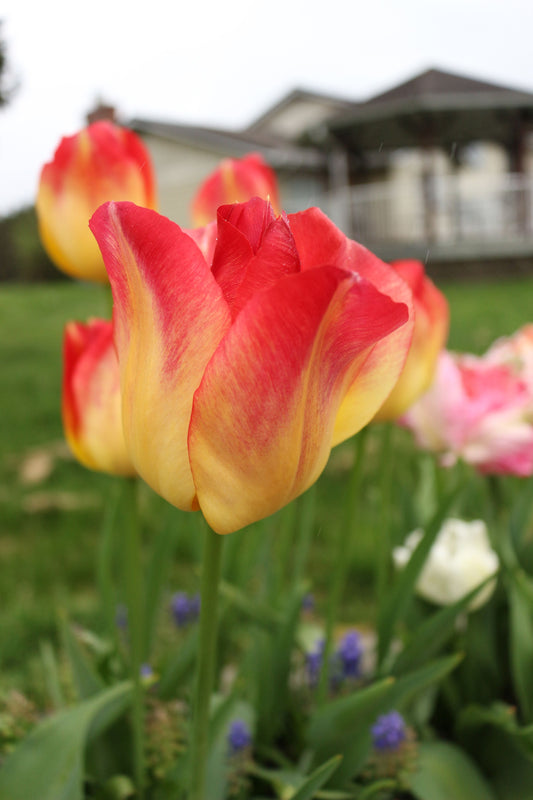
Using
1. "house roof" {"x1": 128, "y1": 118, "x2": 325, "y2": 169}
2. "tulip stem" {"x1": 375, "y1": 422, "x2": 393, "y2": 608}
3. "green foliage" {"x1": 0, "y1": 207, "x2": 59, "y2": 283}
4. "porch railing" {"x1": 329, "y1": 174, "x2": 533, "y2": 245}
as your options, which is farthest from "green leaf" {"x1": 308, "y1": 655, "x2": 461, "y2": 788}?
"green foliage" {"x1": 0, "y1": 207, "x2": 59, "y2": 283}

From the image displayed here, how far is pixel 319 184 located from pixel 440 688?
1549 cm

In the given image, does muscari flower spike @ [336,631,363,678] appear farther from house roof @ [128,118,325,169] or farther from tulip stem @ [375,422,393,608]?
house roof @ [128,118,325,169]

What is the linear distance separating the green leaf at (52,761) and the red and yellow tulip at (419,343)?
1.37 feet

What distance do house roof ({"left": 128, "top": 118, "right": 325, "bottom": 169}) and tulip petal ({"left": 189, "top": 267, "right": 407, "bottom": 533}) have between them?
1388 cm

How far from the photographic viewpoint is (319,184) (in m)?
15.8

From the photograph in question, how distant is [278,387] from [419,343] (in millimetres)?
488

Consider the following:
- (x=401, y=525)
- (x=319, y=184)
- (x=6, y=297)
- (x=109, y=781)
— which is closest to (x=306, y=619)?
(x=401, y=525)

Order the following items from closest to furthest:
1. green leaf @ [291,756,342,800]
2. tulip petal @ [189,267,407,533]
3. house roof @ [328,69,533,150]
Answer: tulip petal @ [189,267,407,533] < green leaf @ [291,756,342,800] < house roof @ [328,69,533,150]

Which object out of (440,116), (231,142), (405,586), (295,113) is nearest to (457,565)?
(405,586)

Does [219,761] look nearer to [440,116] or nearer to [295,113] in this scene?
[440,116]

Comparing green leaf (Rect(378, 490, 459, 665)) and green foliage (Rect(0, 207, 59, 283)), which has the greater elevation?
green leaf (Rect(378, 490, 459, 665))

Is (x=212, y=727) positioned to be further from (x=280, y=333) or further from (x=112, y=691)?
(x=280, y=333)

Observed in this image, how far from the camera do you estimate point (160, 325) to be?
40 centimetres

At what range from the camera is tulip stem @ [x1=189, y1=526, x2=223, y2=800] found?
45 centimetres
